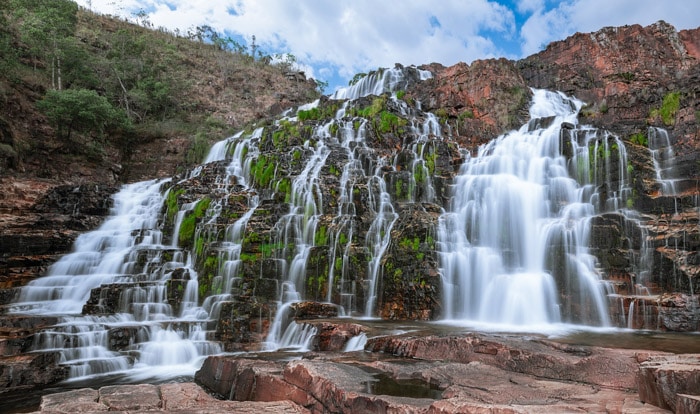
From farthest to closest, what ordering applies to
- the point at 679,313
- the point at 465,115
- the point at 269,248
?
1. the point at 465,115
2. the point at 269,248
3. the point at 679,313

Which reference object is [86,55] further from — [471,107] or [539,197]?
[539,197]

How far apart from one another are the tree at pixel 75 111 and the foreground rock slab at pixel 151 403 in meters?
20.8

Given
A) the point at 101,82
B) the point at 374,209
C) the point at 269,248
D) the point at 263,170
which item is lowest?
the point at 269,248

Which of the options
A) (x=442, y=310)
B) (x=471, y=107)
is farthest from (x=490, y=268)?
(x=471, y=107)

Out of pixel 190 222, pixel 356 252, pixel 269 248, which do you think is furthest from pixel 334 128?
pixel 356 252

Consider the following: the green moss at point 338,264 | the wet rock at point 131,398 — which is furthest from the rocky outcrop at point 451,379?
the green moss at point 338,264

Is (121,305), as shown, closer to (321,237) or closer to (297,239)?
(297,239)

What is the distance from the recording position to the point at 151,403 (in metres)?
4.86

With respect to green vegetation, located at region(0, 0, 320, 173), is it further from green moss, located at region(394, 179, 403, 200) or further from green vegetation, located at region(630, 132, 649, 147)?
green vegetation, located at region(630, 132, 649, 147)

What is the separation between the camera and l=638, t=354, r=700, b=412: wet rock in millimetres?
3494

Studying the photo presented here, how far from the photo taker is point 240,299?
1142 cm

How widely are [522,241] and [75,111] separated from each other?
22.5 metres

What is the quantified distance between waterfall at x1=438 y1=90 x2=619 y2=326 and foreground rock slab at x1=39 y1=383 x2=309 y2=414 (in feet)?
26.0

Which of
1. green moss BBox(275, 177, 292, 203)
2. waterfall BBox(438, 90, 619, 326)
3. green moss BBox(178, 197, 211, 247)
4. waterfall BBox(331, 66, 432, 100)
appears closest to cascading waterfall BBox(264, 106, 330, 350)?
green moss BBox(275, 177, 292, 203)
